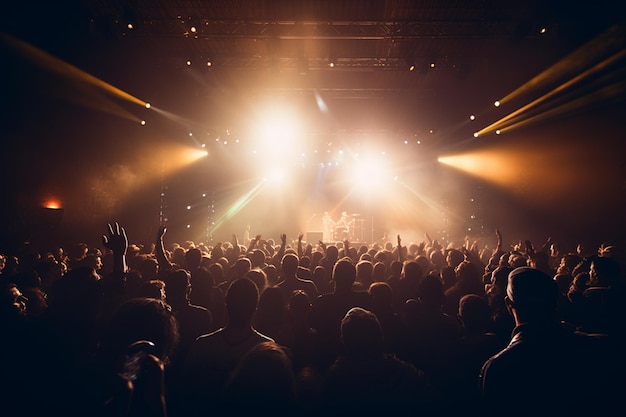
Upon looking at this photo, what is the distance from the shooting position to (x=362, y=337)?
6.82 feet

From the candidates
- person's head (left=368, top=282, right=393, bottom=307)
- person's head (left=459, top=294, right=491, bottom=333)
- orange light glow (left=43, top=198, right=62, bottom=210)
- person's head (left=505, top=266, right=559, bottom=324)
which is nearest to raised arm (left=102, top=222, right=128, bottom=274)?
person's head (left=368, top=282, right=393, bottom=307)

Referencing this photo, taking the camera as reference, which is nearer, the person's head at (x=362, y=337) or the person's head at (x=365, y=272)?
the person's head at (x=362, y=337)

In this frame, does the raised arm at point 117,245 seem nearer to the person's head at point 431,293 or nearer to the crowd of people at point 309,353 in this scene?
the crowd of people at point 309,353

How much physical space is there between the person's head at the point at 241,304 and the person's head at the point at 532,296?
5.74 feet

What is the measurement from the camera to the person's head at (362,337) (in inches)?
82.0

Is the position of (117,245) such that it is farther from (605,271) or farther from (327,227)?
(327,227)

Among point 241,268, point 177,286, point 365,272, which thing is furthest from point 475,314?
point 241,268

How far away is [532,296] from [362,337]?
104 centimetres

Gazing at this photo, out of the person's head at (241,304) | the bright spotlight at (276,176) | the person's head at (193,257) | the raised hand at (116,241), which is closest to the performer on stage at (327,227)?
the bright spotlight at (276,176)

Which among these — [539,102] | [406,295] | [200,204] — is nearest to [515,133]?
[539,102]

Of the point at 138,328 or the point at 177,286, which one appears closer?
the point at 138,328

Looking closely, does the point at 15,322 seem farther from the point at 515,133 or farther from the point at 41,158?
the point at 515,133

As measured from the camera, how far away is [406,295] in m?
5.05

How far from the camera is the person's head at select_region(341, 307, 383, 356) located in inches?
82.0
